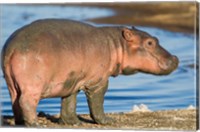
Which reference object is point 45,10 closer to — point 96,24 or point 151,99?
point 96,24

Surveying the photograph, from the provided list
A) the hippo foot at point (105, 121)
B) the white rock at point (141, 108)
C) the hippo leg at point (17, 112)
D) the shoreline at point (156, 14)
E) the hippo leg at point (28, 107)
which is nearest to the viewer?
the hippo leg at point (28, 107)

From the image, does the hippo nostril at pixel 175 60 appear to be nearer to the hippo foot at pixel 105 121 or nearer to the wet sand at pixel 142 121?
the wet sand at pixel 142 121

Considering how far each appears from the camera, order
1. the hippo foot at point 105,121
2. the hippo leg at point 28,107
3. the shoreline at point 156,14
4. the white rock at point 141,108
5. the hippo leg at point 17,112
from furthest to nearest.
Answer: the white rock at point 141,108 < the hippo foot at point 105,121 < the shoreline at point 156,14 < the hippo leg at point 17,112 < the hippo leg at point 28,107

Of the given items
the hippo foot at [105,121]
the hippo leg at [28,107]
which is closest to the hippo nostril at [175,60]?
the hippo foot at [105,121]

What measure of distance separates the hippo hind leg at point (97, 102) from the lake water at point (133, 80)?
0.21 metres

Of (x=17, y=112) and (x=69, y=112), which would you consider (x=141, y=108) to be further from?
(x=17, y=112)

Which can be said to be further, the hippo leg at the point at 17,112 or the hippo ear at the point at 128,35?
the hippo ear at the point at 128,35

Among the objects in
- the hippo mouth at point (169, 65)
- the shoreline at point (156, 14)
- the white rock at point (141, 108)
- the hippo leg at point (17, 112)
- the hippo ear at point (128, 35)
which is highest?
the shoreline at point (156, 14)

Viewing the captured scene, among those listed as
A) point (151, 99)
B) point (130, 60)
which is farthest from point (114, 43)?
point (151, 99)

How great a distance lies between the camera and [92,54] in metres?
6.11

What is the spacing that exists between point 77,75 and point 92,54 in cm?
21

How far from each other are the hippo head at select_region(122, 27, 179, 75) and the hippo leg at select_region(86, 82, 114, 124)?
0.28 meters

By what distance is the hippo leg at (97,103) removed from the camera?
6.25 meters

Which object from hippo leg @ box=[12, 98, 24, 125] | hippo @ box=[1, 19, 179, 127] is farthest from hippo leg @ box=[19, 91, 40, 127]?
hippo leg @ box=[12, 98, 24, 125]
